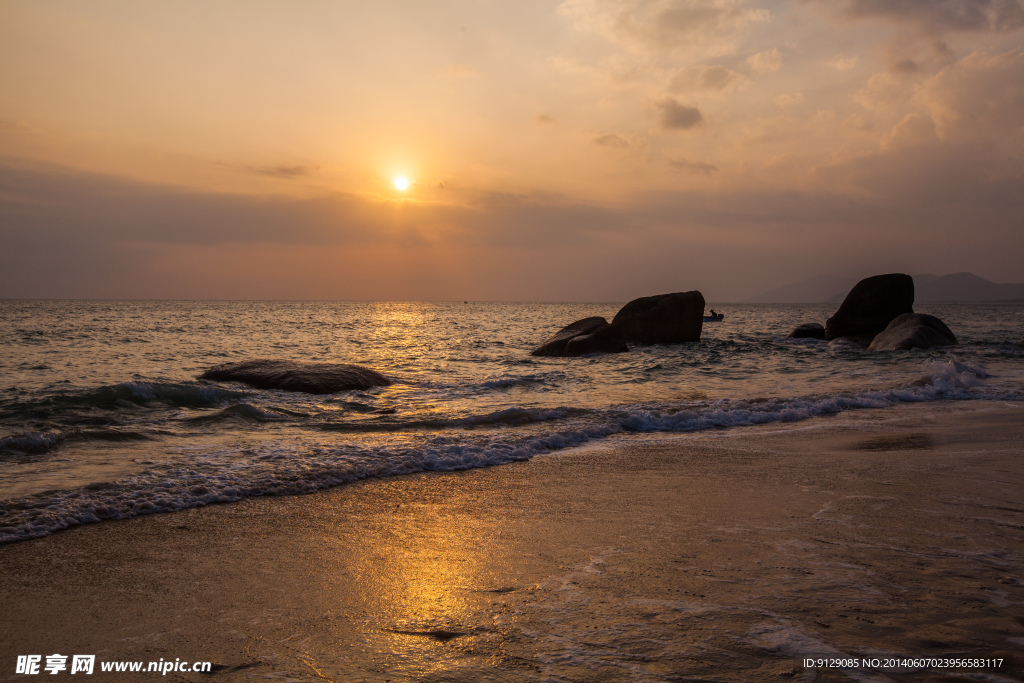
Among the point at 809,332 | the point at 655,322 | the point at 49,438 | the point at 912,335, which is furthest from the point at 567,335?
the point at 49,438

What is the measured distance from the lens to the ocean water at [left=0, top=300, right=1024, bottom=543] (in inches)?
246

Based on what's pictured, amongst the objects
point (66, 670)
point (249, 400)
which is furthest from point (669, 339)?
point (66, 670)

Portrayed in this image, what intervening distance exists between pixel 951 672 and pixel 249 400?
11.3m

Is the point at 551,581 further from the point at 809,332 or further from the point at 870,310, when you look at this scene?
the point at 809,332

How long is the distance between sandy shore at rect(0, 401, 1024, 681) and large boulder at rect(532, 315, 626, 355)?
16.6m

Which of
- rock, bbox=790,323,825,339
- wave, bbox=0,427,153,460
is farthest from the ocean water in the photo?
rock, bbox=790,323,825,339

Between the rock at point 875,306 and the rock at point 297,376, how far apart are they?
2372 centimetres

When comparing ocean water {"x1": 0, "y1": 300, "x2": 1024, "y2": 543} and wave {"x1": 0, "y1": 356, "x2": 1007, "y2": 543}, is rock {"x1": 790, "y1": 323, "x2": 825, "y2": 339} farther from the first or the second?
wave {"x1": 0, "y1": 356, "x2": 1007, "y2": 543}

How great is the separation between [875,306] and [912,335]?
528cm

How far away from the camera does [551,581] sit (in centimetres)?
383

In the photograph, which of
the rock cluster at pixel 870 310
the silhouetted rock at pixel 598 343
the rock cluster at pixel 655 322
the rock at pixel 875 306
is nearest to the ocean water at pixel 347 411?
the silhouetted rock at pixel 598 343

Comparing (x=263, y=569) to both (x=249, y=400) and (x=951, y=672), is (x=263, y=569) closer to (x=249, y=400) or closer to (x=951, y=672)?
(x=951, y=672)

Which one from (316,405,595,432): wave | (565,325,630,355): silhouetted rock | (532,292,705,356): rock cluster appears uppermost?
(532,292,705,356): rock cluster

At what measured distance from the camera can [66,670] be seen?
290 cm
